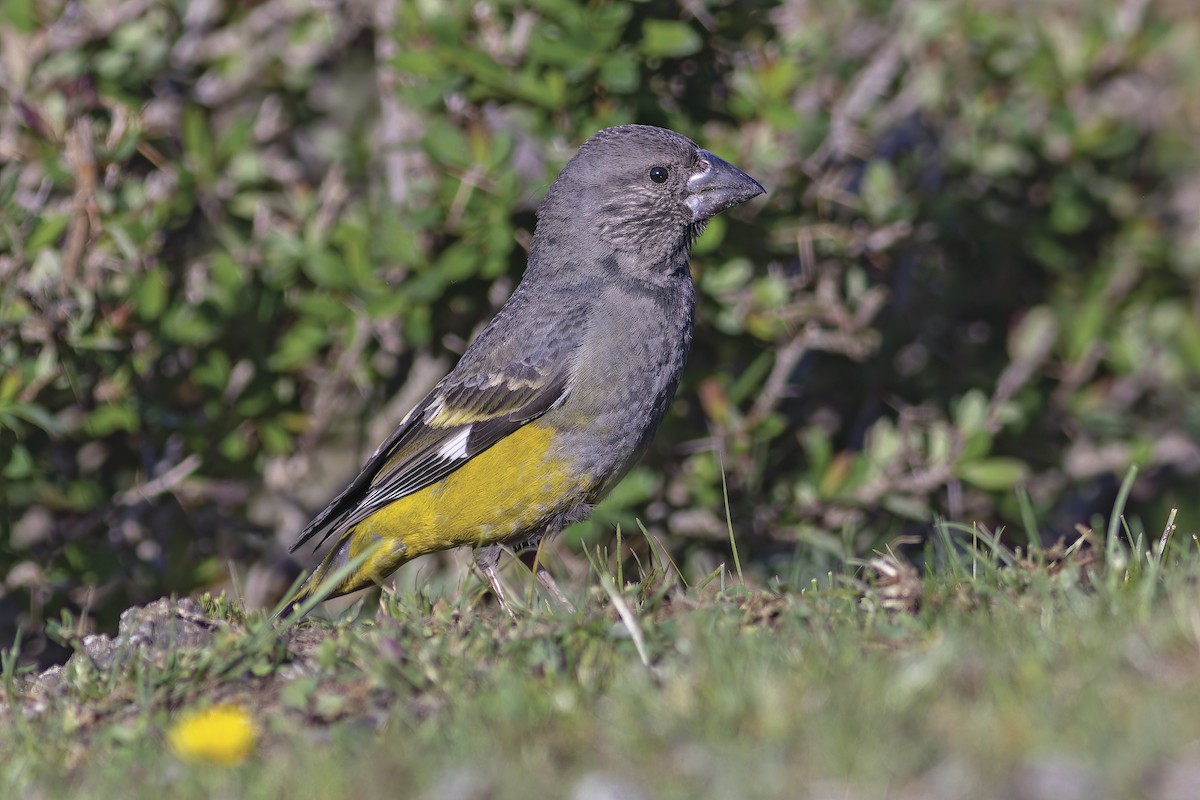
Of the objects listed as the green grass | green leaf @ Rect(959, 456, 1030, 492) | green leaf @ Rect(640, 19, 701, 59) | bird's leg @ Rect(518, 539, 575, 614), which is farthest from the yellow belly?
green leaf @ Rect(959, 456, 1030, 492)

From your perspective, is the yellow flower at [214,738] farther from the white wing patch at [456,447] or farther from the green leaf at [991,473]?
the green leaf at [991,473]

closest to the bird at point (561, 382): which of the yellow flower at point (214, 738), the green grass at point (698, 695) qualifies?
the green grass at point (698, 695)

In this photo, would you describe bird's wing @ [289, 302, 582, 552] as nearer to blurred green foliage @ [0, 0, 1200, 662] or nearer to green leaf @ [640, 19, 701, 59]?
blurred green foliage @ [0, 0, 1200, 662]

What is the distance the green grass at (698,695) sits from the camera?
268 cm

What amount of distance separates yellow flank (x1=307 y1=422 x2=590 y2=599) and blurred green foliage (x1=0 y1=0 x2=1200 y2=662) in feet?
2.79

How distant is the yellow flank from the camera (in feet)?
17.4

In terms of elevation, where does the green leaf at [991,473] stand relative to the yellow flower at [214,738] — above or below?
below

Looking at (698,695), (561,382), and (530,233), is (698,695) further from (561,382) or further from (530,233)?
(530,233)

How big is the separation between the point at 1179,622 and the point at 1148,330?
171 inches

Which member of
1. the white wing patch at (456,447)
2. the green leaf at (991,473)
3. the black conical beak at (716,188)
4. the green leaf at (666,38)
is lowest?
the green leaf at (991,473)

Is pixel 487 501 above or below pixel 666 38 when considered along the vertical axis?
Result: below

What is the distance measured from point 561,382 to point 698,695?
2.40m

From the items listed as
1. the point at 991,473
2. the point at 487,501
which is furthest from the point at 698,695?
the point at 991,473

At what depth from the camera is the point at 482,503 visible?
17.6ft
